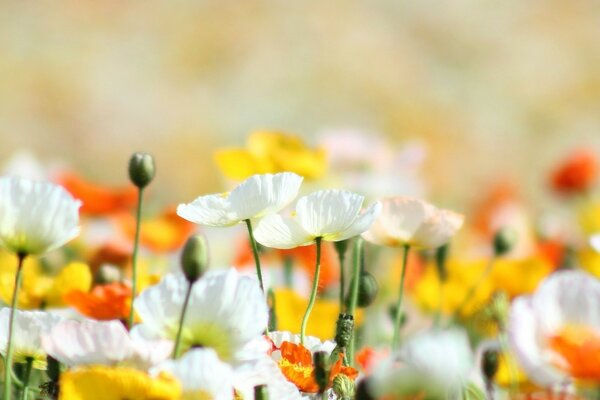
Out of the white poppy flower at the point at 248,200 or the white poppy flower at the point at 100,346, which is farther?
the white poppy flower at the point at 248,200

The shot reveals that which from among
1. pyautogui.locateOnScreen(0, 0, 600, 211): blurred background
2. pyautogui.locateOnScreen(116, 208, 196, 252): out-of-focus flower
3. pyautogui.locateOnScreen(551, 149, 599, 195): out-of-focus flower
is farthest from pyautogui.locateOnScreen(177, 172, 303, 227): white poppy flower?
pyautogui.locateOnScreen(0, 0, 600, 211): blurred background

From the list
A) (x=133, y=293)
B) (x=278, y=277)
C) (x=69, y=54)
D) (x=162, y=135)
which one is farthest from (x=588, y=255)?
(x=69, y=54)

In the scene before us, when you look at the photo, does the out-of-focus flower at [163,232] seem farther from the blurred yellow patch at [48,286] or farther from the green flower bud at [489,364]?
the green flower bud at [489,364]

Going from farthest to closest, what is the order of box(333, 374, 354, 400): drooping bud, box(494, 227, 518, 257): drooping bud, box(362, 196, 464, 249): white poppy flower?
box(494, 227, 518, 257): drooping bud < box(362, 196, 464, 249): white poppy flower < box(333, 374, 354, 400): drooping bud

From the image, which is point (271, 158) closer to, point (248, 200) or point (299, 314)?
point (299, 314)

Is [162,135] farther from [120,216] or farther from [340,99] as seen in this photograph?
[120,216]

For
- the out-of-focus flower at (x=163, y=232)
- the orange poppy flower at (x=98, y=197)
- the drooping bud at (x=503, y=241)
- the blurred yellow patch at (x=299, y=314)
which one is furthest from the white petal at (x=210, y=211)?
the orange poppy flower at (x=98, y=197)

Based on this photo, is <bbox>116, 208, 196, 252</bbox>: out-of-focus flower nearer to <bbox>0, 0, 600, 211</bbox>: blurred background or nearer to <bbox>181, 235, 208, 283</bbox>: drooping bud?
<bbox>181, 235, 208, 283</bbox>: drooping bud
